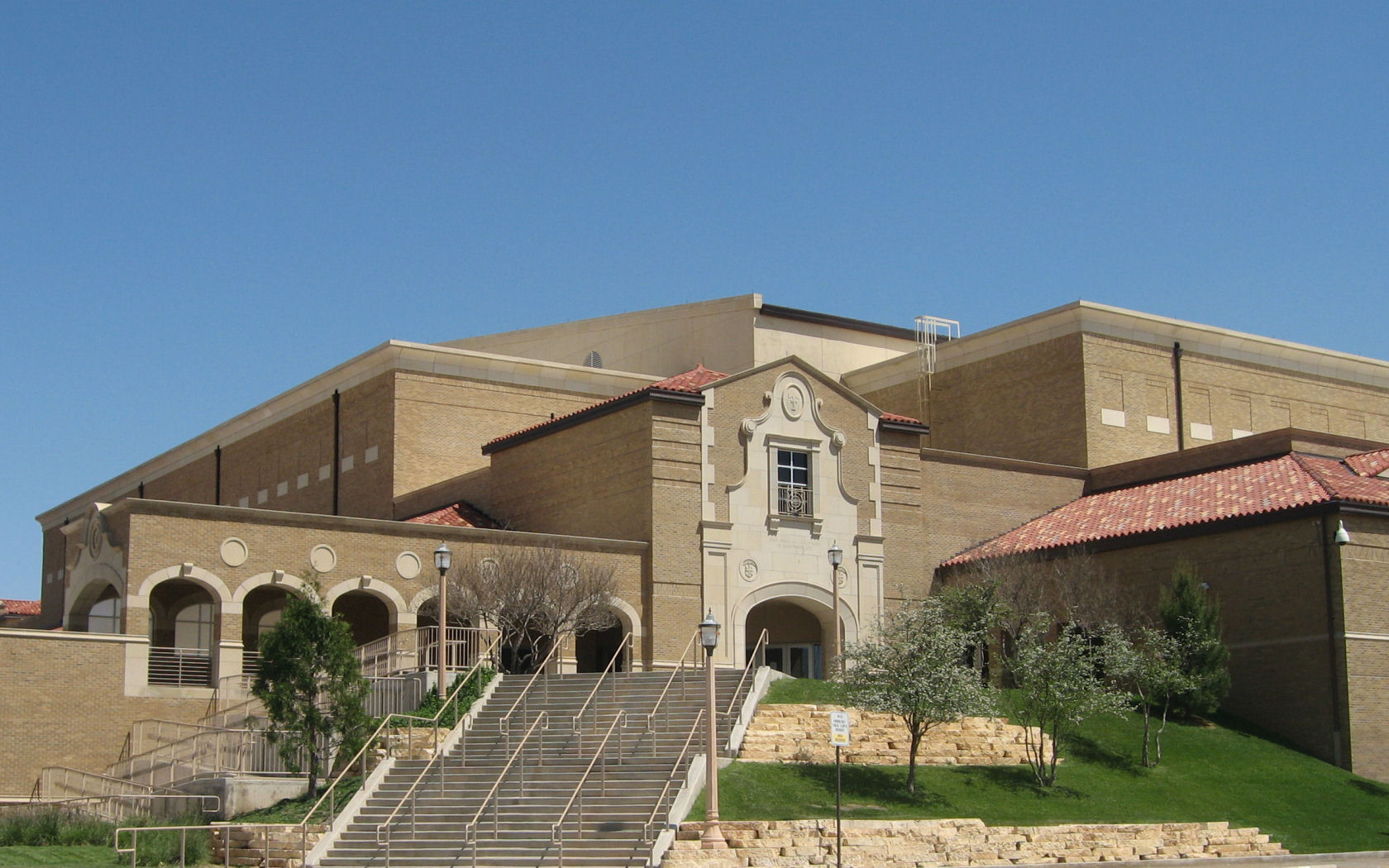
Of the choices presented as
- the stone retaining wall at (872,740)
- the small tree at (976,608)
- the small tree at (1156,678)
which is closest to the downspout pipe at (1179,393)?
the small tree at (976,608)

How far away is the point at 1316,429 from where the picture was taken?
56.0m

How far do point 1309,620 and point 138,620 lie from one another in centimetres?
2508

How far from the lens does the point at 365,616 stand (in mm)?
42594

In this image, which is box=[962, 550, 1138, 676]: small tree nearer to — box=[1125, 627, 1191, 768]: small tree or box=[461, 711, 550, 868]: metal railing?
box=[1125, 627, 1191, 768]: small tree

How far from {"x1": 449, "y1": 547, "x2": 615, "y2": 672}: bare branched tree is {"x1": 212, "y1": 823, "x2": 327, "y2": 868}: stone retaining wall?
964cm

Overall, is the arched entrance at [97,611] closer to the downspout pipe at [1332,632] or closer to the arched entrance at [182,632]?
the arched entrance at [182,632]

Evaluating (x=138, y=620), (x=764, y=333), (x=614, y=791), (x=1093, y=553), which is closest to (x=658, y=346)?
(x=764, y=333)

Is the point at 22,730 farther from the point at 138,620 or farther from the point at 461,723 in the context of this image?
the point at 461,723

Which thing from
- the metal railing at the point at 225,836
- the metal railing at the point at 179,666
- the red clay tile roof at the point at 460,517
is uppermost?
the red clay tile roof at the point at 460,517

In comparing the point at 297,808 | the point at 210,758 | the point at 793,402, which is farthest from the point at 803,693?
the point at 210,758

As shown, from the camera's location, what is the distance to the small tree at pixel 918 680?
3162cm

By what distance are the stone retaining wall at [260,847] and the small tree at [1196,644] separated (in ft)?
62.7

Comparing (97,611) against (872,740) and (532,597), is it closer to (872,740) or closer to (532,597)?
(532,597)

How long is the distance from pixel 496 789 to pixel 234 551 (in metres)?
11.0
